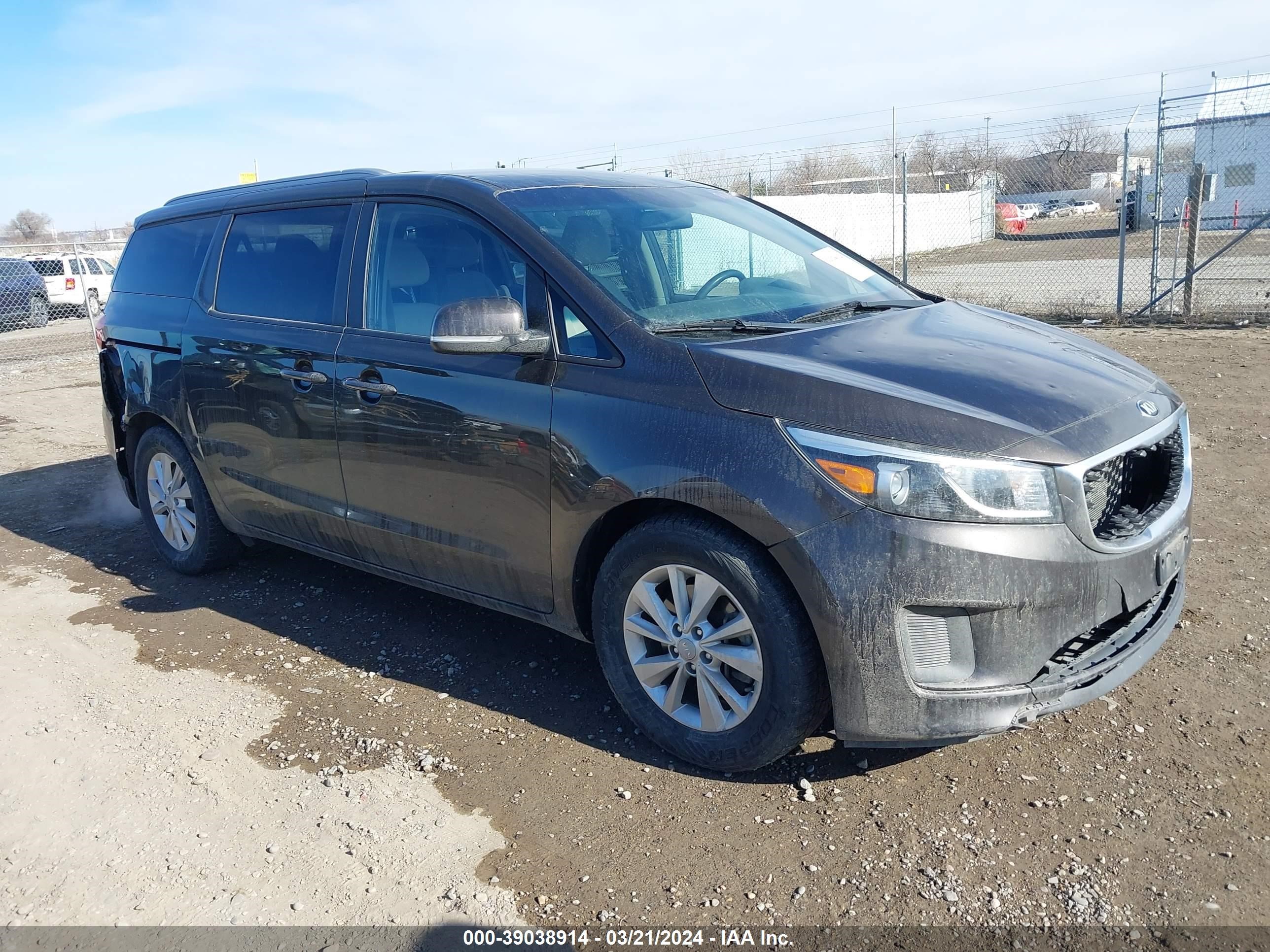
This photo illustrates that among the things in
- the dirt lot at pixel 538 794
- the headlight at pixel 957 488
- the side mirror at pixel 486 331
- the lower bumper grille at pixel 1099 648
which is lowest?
the dirt lot at pixel 538 794

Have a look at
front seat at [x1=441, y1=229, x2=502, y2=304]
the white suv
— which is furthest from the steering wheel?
the white suv

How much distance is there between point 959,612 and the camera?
274 centimetres

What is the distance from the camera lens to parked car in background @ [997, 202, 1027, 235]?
34594 mm

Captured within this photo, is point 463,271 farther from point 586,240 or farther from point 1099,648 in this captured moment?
point 1099,648

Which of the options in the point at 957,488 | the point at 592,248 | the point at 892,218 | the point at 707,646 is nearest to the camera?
the point at 957,488

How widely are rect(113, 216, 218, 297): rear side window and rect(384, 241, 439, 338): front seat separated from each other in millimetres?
1519

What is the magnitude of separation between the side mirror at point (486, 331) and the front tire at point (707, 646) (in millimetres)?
750

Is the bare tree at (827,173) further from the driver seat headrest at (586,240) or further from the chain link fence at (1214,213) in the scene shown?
the driver seat headrest at (586,240)

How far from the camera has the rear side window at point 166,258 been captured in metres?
5.03

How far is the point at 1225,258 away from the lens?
19.9 m

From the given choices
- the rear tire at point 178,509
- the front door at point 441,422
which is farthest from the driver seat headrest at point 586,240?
the rear tire at point 178,509

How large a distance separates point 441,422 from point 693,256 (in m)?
1.19

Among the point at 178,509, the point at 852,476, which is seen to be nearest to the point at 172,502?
the point at 178,509

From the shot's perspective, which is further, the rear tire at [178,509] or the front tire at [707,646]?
the rear tire at [178,509]
